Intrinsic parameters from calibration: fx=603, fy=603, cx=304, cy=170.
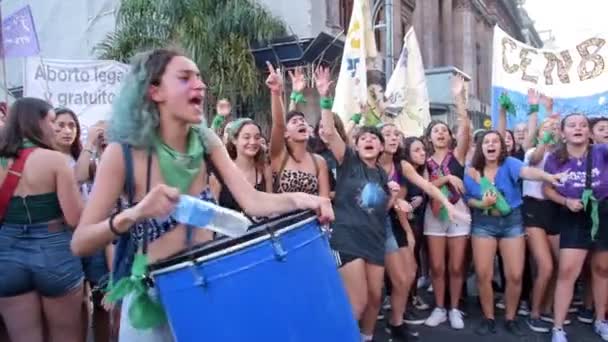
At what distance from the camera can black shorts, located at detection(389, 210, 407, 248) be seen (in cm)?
536

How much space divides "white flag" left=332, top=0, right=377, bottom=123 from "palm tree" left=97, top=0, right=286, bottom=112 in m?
4.55

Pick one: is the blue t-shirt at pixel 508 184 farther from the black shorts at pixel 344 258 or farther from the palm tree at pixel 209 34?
the palm tree at pixel 209 34

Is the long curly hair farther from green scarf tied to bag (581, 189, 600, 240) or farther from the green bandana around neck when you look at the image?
green scarf tied to bag (581, 189, 600, 240)

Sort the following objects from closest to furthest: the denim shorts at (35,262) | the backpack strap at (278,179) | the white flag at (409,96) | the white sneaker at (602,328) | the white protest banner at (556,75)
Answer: the denim shorts at (35,262), the backpack strap at (278,179), the white sneaker at (602,328), the white protest banner at (556,75), the white flag at (409,96)

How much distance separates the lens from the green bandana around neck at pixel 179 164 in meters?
2.16

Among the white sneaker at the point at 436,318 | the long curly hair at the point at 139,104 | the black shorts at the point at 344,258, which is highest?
the long curly hair at the point at 139,104

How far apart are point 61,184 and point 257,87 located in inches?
394

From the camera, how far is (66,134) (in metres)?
4.60

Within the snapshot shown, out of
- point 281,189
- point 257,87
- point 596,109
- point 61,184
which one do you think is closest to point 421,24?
point 257,87

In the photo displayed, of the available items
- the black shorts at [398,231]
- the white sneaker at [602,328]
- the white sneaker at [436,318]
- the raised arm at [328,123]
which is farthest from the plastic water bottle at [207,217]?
the white sneaker at [602,328]

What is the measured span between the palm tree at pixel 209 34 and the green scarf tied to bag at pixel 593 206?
8558 mm

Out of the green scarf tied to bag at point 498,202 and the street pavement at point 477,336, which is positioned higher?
the green scarf tied to bag at point 498,202

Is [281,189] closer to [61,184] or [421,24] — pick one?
[61,184]

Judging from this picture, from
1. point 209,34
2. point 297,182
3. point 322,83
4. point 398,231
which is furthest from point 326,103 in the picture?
point 209,34
